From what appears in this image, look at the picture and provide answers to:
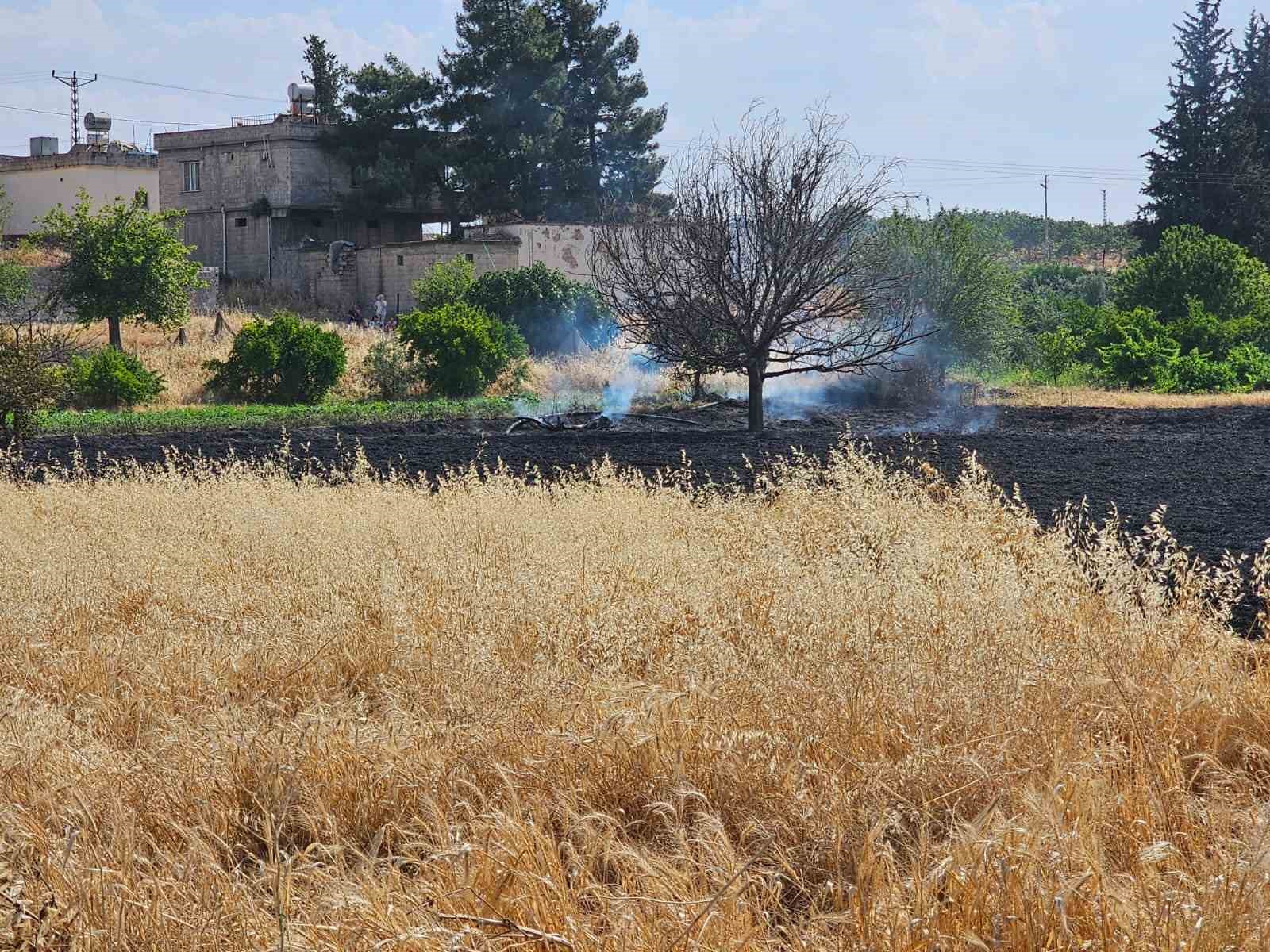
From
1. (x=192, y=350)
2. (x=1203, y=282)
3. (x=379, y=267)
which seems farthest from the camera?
(x=379, y=267)

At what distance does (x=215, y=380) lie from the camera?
2778cm

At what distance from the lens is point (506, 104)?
49.9m

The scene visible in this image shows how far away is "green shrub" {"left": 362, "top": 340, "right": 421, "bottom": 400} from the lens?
28.0m

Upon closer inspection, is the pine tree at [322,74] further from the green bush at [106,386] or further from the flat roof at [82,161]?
the green bush at [106,386]

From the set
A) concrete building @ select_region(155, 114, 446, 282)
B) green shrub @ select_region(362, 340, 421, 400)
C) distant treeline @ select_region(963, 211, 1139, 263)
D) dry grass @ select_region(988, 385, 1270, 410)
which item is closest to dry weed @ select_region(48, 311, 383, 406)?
green shrub @ select_region(362, 340, 421, 400)

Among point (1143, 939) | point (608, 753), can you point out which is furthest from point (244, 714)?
point (1143, 939)

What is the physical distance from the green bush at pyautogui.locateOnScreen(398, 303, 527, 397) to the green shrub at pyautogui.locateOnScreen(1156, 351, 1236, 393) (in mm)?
15797

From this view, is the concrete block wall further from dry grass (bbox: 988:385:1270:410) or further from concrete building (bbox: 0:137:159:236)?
dry grass (bbox: 988:385:1270:410)

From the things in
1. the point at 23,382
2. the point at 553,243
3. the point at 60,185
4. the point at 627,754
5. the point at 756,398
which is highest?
the point at 60,185

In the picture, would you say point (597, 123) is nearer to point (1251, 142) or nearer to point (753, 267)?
point (1251, 142)

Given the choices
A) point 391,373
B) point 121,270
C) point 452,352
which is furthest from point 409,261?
point 452,352

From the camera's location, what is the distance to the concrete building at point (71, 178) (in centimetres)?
5372

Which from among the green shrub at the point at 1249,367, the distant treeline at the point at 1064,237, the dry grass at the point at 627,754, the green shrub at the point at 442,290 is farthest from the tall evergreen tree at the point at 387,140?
the dry grass at the point at 627,754

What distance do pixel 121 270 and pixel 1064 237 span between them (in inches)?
2668
